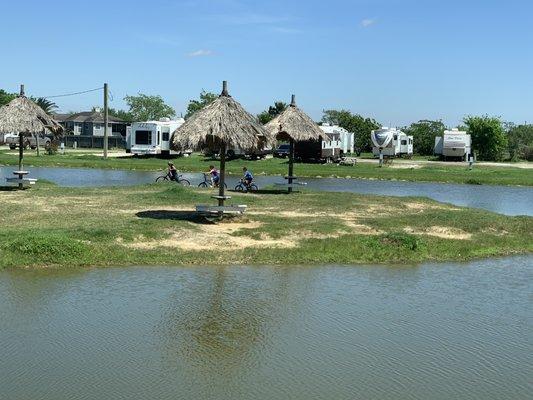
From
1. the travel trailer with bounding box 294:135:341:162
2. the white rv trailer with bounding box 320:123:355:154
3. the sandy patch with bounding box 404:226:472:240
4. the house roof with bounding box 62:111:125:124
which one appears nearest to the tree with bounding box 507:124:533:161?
the white rv trailer with bounding box 320:123:355:154

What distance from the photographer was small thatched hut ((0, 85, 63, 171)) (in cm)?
2605

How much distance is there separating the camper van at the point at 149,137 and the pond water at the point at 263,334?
4308 centimetres

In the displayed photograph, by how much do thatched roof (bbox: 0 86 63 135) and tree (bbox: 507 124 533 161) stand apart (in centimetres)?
5911

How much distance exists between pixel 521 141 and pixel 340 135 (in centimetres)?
3580

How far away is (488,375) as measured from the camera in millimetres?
8570

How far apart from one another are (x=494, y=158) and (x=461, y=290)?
2474 inches

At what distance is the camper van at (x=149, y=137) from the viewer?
55750 mm

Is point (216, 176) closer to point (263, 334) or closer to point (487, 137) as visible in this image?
point (263, 334)

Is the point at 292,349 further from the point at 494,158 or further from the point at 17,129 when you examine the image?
the point at 494,158

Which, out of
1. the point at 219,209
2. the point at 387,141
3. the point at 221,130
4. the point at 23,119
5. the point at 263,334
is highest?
the point at 387,141

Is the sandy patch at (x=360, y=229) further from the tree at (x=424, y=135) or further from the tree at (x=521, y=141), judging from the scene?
the tree at (x=424, y=135)

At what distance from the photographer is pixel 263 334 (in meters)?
9.88

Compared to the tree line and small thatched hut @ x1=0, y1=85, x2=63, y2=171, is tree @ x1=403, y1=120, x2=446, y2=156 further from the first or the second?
small thatched hut @ x1=0, y1=85, x2=63, y2=171

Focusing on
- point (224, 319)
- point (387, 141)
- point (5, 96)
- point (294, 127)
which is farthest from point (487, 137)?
point (5, 96)
